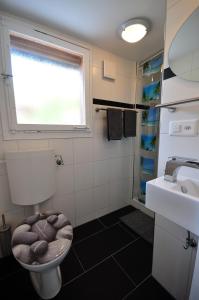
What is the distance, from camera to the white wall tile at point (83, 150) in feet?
5.22

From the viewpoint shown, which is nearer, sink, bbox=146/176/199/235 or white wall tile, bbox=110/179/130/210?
sink, bbox=146/176/199/235

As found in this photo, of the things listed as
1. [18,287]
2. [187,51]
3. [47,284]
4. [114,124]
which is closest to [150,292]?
[47,284]

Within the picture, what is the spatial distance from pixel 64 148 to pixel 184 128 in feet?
3.62

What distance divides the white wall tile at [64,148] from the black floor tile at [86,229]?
0.82 meters

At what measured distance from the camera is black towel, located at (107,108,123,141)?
5.45ft

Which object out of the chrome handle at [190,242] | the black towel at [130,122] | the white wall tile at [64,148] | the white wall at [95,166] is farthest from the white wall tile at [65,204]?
the chrome handle at [190,242]

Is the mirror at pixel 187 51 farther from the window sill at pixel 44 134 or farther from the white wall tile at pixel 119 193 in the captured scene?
the white wall tile at pixel 119 193

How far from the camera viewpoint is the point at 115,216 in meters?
1.92

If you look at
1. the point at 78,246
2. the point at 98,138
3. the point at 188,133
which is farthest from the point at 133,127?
the point at 78,246

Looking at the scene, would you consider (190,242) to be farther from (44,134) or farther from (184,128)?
(44,134)

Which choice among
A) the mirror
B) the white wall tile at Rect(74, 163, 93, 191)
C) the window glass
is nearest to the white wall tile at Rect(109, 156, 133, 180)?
the white wall tile at Rect(74, 163, 93, 191)

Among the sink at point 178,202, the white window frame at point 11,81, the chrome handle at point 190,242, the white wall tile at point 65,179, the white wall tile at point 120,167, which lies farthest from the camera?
the white wall tile at point 120,167

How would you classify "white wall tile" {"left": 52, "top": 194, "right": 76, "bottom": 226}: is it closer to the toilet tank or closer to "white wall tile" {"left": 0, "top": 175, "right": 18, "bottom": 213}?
the toilet tank

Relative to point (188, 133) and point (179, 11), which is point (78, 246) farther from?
point (179, 11)
